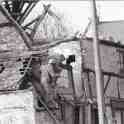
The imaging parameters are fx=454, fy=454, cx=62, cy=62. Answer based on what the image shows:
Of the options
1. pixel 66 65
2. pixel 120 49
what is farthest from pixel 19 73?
pixel 120 49

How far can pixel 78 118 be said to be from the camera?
2039cm

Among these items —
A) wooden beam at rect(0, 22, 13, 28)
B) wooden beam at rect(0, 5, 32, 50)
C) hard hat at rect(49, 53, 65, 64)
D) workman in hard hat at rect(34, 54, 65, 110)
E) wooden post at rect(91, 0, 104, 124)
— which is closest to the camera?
wooden post at rect(91, 0, 104, 124)

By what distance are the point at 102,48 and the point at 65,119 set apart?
19.8ft

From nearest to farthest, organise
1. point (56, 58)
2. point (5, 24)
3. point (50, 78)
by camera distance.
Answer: point (56, 58), point (50, 78), point (5, 24)

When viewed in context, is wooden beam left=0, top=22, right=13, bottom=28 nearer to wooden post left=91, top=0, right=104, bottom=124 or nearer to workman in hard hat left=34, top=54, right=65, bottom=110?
workman in hard hat left=34, top=54, right=65, bottom=110

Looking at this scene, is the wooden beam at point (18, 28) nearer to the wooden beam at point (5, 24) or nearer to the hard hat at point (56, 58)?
the wooden beam at point (5, 24)

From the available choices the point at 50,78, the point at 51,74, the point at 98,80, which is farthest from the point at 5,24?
the point at 98,80

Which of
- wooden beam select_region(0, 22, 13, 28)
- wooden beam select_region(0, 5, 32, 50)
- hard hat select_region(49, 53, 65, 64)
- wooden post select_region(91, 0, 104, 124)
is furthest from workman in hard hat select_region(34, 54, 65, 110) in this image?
wooden post select_region(91, 0, 104, 124)

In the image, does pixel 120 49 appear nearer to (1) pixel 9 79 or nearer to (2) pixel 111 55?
(2) pixel 111 55

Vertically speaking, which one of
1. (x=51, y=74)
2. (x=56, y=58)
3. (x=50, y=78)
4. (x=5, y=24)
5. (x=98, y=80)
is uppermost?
(x=5, y=24)

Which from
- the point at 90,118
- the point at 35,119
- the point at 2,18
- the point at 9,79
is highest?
the point at 2,18

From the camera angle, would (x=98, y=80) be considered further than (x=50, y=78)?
No

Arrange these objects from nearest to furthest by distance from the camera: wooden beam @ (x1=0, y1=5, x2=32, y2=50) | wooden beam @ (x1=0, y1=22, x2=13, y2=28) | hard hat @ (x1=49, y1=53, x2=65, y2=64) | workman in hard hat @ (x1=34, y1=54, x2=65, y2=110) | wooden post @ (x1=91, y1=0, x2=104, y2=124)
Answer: wooden post @ (x1=91, y1=0, x2=104, y2=124) < workman in hard hat @ (x1=34, y1=54, x2=65, y2=110) < hard hat @ (x1=49, y1=53, x2=65, y2=64) < wooden beam @ (x1=0, y1=5, x2=32, y2=50) < wooden beam @ (x1=0, y1=22, x2=13, y2=28)

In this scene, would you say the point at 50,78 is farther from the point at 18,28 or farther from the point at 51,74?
the point at 18,28
